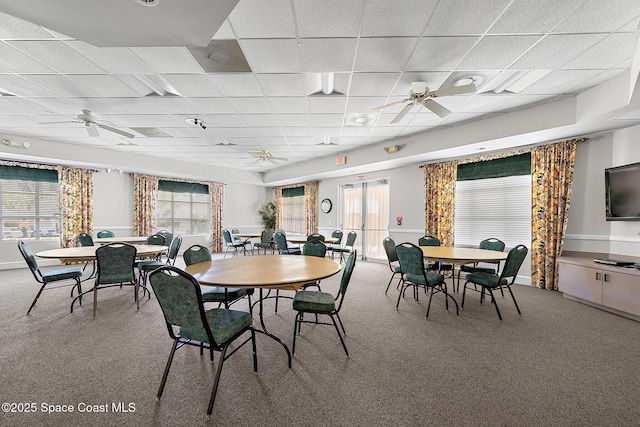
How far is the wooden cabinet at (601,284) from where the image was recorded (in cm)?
308

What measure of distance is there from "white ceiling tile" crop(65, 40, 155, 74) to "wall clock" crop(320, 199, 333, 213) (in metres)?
6.08

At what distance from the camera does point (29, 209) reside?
6219 millimetres

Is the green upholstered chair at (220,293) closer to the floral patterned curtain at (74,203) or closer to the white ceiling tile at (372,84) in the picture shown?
the white ceiling tile at (372,84)

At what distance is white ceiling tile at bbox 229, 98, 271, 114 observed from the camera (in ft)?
12.4

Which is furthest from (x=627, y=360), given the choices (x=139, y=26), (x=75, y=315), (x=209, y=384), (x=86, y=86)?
(x=86, y=86)

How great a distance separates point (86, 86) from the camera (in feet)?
11.0

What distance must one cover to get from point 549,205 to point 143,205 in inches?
398

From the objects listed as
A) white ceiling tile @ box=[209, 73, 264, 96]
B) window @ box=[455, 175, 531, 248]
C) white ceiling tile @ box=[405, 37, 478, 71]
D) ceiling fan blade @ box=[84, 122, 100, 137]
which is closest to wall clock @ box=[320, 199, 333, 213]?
window @ box=[455, 175, 531, 248]

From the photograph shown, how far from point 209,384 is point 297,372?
0.69 metres

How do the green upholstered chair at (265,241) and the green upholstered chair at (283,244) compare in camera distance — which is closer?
the green upholstered chair at (283,244)

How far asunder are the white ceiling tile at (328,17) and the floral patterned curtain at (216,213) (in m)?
7.81

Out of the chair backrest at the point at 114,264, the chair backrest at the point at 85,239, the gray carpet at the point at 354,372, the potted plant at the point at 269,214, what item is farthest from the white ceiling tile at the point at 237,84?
the potted plant at the point at 269,214

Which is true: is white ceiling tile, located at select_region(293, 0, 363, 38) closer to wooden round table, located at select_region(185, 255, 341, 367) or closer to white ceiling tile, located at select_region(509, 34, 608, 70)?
white ceiling tile, located at select_region(509, 34, 608, 70)

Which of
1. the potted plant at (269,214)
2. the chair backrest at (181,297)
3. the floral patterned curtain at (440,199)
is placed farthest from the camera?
the potted plant at (269,214)
